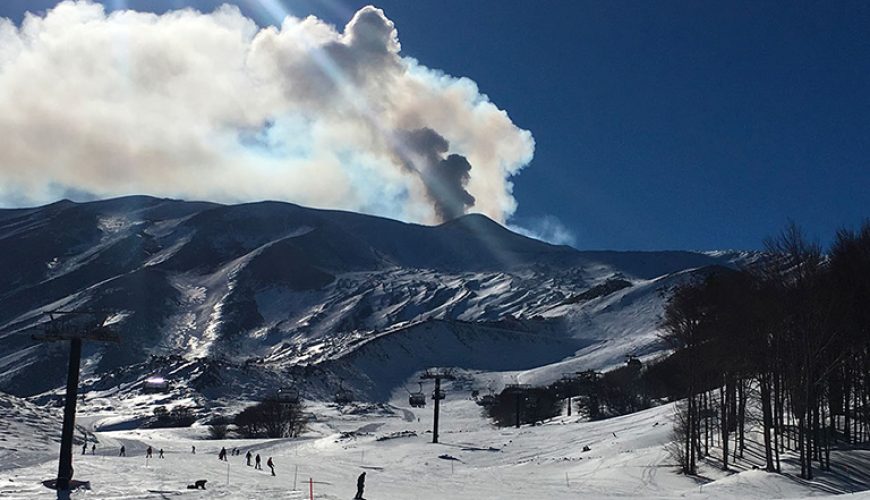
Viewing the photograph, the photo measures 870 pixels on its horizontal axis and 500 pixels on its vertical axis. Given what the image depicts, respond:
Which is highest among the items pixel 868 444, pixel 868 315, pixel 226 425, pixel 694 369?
pixel 868 315

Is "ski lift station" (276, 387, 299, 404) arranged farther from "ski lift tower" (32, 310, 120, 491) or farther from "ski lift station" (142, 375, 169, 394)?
"ski lift tower" (32, 310, 120, 491)

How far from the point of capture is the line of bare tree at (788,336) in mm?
35719

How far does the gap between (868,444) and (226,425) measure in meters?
107

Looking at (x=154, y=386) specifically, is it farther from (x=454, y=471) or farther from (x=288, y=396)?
(x=454, y=471)

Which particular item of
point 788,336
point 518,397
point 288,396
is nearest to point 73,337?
point 788,336

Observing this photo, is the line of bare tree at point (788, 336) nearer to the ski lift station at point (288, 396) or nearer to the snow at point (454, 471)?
the snow at point (454, 471)

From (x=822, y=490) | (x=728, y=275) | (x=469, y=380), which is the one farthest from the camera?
(x=469, y=380)

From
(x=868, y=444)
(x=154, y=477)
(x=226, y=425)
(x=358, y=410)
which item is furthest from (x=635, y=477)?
(x=358, y=410)

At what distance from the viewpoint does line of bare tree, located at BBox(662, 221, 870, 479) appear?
35.7 meters

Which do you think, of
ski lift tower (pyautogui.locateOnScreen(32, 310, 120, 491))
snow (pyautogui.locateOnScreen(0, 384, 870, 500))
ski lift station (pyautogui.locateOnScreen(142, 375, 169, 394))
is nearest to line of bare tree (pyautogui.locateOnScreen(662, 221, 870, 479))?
snow (pyautogui.locateOnScreen(0, 384, 870, 500))

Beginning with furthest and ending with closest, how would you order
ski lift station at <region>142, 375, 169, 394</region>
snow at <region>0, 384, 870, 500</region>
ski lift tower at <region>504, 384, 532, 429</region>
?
ski lift station at <region>142, 375, 169, 394</region> → ski lift tower at <region>504, 384, 532, 429</region> → snow at <region>0, 384, 870, 500</region>

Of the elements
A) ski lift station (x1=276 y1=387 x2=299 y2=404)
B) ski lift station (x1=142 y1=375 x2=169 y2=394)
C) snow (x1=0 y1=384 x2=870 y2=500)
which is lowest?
ski lift station (x1=142 y1=375 x2=169 y2=394)

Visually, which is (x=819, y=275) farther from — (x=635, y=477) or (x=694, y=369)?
(x=635, y=477)

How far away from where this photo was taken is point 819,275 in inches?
1479
